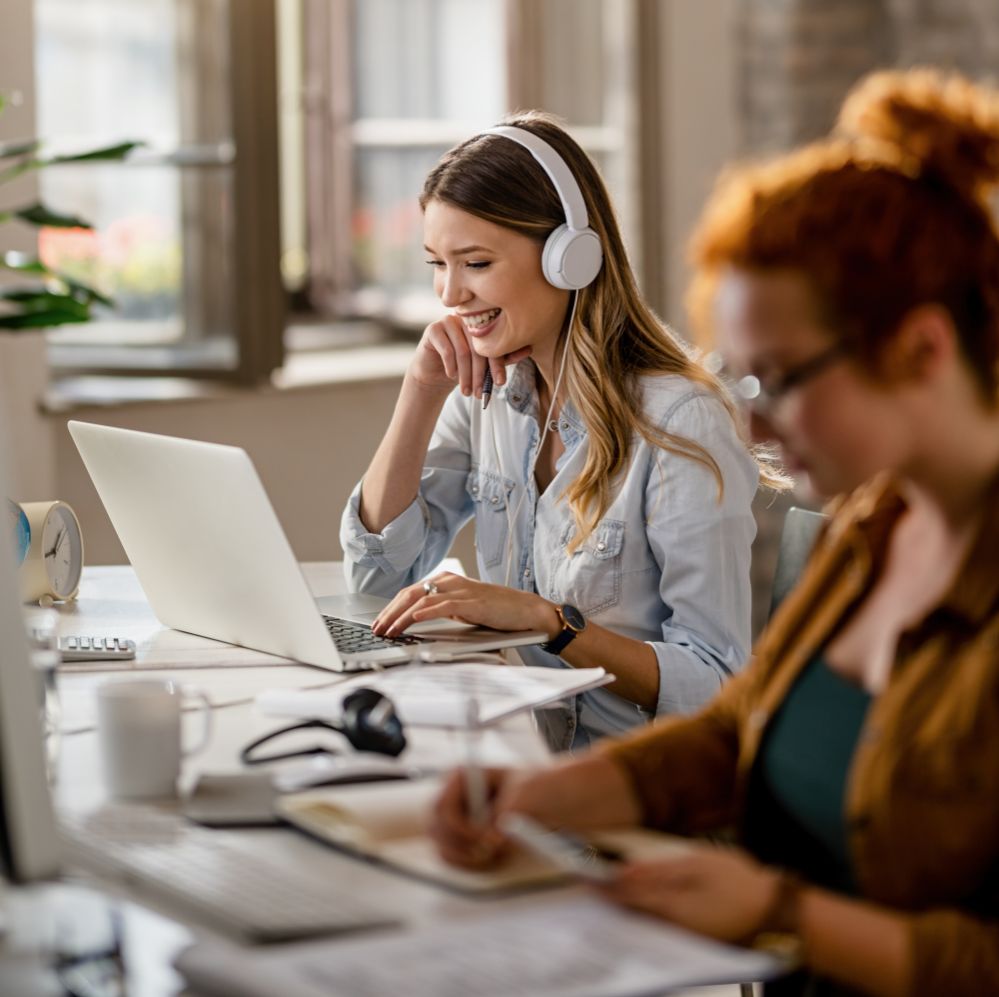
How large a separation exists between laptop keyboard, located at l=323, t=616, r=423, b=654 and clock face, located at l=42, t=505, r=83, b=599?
1.34 ft

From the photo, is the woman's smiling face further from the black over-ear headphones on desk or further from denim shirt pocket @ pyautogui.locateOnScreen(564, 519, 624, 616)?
the black over-ear headphones on desk

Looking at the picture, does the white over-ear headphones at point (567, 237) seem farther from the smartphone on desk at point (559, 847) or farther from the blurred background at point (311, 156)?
the blurred background at point (311, 156)

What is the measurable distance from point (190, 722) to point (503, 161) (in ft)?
2.78

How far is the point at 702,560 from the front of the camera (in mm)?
1795

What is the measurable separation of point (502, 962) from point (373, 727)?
1.44ft

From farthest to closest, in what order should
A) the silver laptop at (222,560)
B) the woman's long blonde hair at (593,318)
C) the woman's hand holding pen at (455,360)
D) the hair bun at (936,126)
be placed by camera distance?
the woman's hand holding pen at (455,360) → the woman's long blonde hair at (593,318) → the silver laptop at (222,560) → the hair bun at (936,126)

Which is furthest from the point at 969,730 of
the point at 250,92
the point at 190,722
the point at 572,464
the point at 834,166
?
the point at 250,92

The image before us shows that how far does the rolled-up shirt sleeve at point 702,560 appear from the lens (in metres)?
1.77

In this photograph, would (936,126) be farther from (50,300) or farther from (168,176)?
(168,176)

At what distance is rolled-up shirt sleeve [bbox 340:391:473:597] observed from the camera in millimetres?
2070

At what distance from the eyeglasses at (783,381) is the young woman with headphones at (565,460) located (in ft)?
2.16

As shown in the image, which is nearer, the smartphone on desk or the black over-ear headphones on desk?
the smartphone on desk

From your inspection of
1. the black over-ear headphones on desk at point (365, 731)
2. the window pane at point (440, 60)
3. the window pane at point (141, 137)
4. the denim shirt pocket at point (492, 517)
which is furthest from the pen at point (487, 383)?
A: the window pane at point (440, 60)

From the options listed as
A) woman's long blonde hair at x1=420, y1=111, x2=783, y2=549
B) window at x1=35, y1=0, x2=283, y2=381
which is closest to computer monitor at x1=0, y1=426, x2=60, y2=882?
woman's long blonde hair at x1=420, y1=111, x2=783, y2=549
